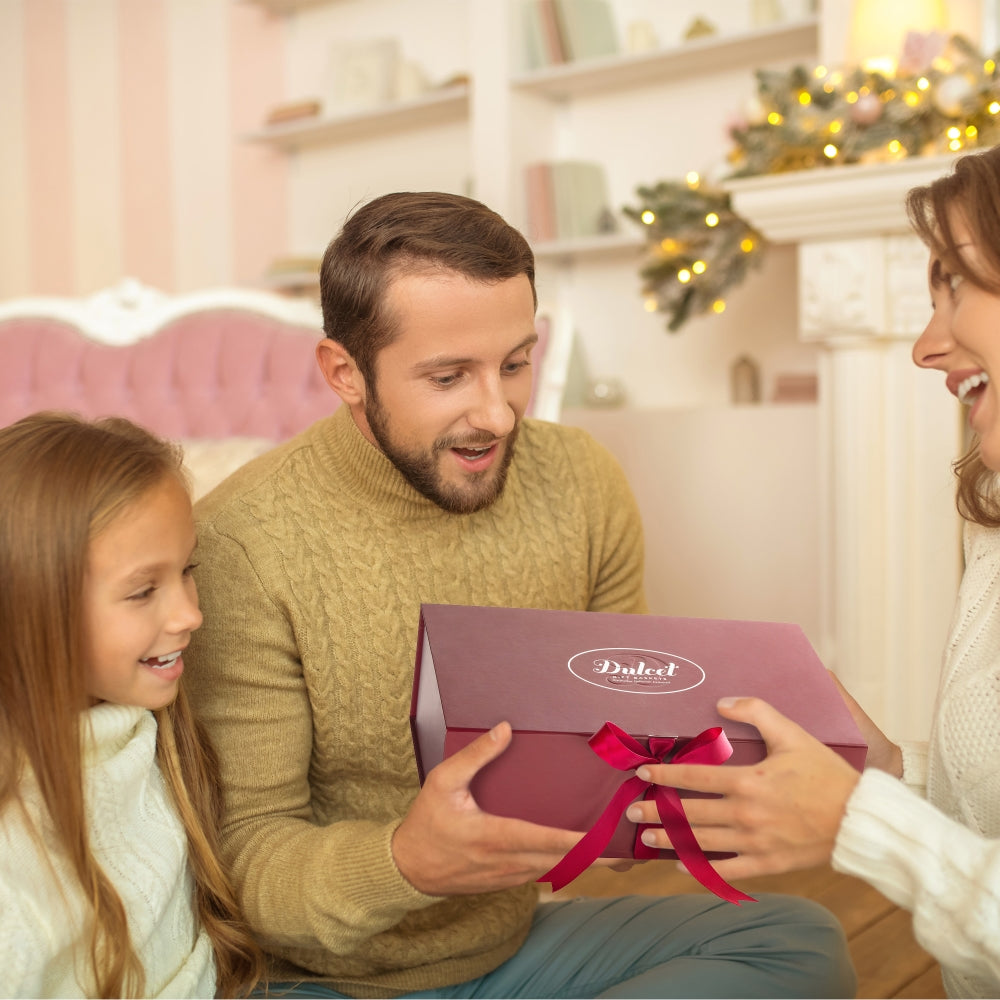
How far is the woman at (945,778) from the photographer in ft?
2.92

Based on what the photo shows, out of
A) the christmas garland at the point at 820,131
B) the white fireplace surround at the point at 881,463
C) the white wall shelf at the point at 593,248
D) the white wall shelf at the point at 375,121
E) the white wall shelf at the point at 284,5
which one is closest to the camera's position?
the christmas garland at the point at 820,131

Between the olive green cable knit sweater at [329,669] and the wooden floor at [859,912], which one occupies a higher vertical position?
the olive green cable knit sweater at [329,669]

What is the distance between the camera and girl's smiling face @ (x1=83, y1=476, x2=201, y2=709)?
40.9 inches

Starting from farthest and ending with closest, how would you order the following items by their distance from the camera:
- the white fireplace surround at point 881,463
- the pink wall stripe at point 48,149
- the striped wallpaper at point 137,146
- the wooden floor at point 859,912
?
the pink wall stripe at point 48,149, the striped wallpaper at point 137,146, the white fireplace surround at point 881,463, the wooden floor at point 859,912

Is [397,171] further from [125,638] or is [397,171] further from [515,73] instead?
[125,638]

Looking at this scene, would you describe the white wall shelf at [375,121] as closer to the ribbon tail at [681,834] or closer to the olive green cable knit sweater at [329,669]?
the olive green cable knit sweater at [329,669]

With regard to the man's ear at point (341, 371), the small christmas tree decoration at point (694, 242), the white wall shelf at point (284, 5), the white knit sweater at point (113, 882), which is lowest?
the white knit sweater at point (113, 882)

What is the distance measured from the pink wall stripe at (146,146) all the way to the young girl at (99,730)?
3385 millimetres

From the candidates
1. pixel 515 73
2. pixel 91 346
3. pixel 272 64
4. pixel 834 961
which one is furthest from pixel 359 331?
pixel 272 64

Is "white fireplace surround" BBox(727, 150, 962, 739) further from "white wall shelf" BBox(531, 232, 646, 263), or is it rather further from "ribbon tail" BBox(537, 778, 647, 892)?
"ribbon tail" BBox(537, 778, 647, 892)

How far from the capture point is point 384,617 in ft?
4.13

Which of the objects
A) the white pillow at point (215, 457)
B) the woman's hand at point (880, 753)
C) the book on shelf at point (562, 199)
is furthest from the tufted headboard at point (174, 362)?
the woman's hand at point (880, 753)

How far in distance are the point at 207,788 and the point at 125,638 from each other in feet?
0.66

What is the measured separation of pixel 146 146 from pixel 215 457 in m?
2.42
